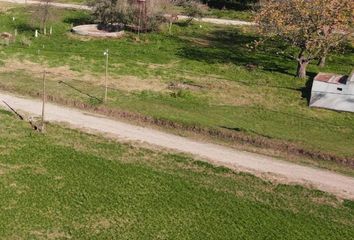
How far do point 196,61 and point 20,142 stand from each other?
1042 inches

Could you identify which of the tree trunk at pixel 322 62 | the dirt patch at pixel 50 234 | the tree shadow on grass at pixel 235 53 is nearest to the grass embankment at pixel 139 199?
the dirt patch at pixel 50 234

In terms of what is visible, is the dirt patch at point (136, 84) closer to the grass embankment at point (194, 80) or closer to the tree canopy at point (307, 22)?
the grass embankment at point (194, 80)

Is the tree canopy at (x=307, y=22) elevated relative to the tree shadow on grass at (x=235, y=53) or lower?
elevated

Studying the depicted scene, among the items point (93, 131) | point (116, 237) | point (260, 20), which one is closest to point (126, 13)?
point (260, 20)

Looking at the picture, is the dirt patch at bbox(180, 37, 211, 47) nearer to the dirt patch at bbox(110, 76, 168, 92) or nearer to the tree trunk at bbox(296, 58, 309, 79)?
the tree trunk at bbox(296, 58, 309, 79)

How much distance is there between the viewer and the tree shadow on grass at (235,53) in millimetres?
62125

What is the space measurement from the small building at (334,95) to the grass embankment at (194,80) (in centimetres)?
96

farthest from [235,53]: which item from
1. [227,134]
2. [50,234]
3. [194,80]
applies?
[50,234]

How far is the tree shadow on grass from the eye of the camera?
62125 millimetres

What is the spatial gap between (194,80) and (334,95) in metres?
13.7

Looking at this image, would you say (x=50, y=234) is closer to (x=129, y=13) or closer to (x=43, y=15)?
(x=129, y=13)

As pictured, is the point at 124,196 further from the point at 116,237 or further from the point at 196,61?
the point at 196,61

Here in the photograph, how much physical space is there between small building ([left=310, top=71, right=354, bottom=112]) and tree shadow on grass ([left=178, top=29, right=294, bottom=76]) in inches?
363

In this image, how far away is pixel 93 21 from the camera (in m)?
76.5
